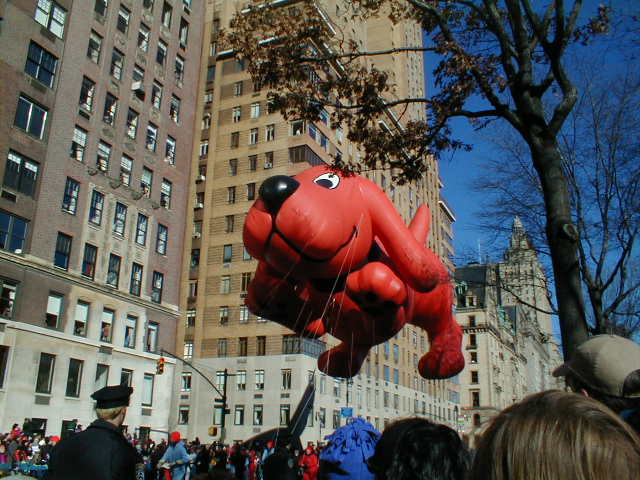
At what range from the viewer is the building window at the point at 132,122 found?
1352 inches

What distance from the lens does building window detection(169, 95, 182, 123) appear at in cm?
3794

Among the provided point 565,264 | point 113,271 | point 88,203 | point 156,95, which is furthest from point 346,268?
point 156,95

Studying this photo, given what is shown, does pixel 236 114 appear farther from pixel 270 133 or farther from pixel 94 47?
pixel 94 47

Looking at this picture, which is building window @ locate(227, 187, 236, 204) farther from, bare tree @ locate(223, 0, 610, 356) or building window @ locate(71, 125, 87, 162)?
bare tree @ locate(223, 0, 610, 356)

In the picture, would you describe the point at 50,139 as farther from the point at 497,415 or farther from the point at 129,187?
the point at 497,415

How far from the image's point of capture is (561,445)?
4.33 ft

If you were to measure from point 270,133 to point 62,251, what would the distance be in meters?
21.1

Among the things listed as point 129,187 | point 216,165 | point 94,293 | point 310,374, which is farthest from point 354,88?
point 216,165

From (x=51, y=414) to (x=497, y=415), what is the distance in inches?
1150

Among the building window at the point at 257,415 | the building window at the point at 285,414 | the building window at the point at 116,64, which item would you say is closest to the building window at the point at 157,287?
the building window at the point at 257,415

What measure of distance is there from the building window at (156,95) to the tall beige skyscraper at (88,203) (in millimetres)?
77

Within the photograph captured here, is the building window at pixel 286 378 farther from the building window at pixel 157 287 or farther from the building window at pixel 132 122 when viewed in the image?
the building window at pixel 132 122

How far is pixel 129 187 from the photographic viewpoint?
33.5 m

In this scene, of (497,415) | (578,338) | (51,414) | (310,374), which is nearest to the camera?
(497,415)
